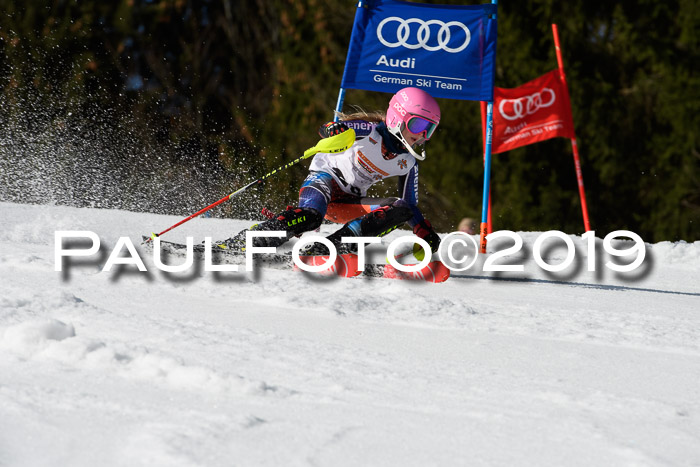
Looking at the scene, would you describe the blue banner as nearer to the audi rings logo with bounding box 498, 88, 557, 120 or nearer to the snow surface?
the audi rings logo with bounding box 498, 88, 557, 120

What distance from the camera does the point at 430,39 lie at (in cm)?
729

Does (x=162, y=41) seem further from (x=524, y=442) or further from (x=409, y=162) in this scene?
(x=524, y=442)

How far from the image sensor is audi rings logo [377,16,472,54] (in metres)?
7.29

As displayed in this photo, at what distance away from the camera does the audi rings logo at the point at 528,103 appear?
937 centimetres

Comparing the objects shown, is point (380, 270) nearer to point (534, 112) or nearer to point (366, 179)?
point (366, 179)

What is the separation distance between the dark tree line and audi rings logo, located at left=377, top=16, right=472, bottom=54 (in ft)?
14.2

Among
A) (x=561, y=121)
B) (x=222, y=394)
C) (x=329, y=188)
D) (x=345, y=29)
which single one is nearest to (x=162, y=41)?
(x=345, y=29)

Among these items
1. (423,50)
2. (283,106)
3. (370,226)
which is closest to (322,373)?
(370,226)

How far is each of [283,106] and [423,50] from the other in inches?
364

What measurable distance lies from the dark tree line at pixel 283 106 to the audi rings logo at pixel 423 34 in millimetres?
4316

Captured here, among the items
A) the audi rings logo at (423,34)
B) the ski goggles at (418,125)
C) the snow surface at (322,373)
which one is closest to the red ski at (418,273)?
the snow surface at (322,373)

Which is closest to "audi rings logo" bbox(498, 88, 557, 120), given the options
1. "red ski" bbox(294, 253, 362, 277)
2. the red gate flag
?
the red gate flag

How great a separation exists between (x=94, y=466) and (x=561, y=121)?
328 inches

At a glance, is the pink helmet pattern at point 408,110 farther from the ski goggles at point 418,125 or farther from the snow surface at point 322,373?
the snow surface at point 322,373
